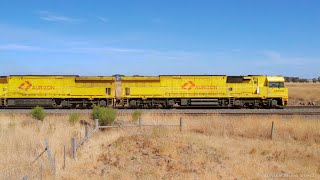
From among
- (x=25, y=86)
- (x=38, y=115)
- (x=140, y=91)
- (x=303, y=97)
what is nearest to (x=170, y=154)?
(x=38, y=115)

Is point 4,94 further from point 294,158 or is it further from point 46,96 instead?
point 294,158

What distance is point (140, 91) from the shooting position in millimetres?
33500

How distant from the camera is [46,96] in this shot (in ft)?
109

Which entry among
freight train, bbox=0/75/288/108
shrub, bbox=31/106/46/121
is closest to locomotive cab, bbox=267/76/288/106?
freight train, bbox=0/75/288/108

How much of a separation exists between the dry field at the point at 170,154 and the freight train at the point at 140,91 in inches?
550

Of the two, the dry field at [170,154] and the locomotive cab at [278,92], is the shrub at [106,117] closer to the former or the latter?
the dry field at [170,154]


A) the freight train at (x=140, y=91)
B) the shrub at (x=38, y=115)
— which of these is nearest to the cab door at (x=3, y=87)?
the freight train at (x=140, y=91)

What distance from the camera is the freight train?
3319 cm

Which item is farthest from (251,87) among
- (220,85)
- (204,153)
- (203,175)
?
(203,175)

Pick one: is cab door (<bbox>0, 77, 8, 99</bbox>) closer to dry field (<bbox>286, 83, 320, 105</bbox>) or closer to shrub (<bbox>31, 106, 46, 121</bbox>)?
shrub (<bbox>31, 106, 46, 121</bbox>)

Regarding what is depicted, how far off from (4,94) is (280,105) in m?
25.0

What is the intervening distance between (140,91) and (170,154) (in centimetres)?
2007

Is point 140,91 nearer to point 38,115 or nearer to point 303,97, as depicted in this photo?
point 38,115

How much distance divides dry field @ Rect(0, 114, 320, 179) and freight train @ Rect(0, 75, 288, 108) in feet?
45.8
